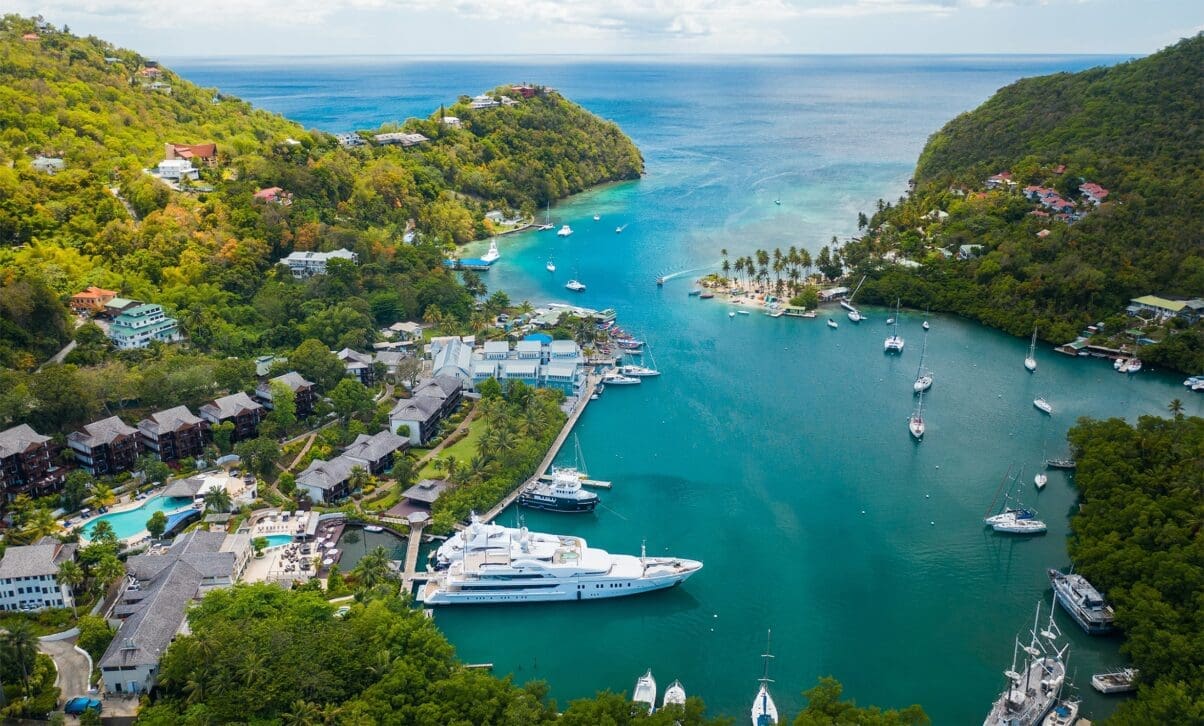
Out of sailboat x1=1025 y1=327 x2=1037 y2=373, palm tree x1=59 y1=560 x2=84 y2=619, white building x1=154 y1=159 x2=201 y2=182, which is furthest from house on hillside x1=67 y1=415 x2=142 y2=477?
sailboat x1=1025 y1=327 x2=1037 y2=373

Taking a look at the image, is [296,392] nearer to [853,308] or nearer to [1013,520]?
[1013,520]

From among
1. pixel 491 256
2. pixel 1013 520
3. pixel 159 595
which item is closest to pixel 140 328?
pixel 159 595

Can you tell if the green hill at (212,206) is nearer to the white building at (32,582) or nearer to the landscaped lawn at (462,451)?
the white building at (32,582)

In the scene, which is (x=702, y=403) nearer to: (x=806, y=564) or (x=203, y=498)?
(x=806, y=564)

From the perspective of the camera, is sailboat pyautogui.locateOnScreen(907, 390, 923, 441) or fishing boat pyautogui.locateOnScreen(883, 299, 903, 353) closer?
sailboat pyautogui.locateOnScreen(907, 390, 923, 441)

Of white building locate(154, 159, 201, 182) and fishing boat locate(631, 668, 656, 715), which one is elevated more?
white building locate(154, 159, 201, 182)

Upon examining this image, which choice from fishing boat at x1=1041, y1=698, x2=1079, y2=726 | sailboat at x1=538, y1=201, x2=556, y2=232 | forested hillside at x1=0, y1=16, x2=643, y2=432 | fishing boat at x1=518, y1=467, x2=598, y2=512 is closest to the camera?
fishing boat at x1=1041, y1=698, x2=1079, y2=726

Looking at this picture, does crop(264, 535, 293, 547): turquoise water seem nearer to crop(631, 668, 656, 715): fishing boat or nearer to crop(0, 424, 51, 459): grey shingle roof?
crop(0, 424, 51, 459): grey shingle roof

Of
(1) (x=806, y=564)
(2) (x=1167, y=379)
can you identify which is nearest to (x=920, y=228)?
(2) (x=1167, y=379)
